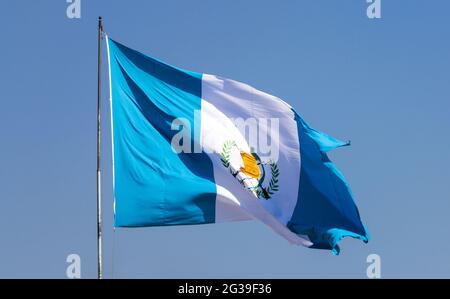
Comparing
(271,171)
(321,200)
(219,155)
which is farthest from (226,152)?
(321,200)

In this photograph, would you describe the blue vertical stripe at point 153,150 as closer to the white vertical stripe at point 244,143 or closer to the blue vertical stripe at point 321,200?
the white vertical stripe at point 244,143

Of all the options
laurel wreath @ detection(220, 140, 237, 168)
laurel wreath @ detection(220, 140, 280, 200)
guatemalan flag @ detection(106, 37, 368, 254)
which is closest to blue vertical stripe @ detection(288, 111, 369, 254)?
guatemalan flag @ detection(106, 37, 368, 254)

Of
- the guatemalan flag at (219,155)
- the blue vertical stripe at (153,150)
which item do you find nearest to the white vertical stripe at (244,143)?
the guatemalan flag at (219,155)

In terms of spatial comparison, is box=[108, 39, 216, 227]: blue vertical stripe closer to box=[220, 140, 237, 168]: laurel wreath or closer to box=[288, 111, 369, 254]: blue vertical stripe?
box=[220, 140, 237, 168]: laurel wreath

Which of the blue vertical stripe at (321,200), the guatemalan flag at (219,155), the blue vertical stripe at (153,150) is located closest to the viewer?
the blue vertical stripe at (153,150)

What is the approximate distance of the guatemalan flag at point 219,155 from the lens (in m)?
46.9

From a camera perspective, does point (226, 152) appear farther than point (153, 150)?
Yes

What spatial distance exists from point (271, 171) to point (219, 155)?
185cm

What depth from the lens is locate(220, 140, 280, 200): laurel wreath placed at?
4834 centimetres

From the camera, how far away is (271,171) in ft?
160

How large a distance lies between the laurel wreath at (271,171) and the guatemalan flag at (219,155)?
0.11ft

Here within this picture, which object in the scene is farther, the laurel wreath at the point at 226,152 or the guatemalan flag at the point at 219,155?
the laurel wreath at the point at 226,152

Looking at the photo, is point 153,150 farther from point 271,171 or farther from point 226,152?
point 271,171
